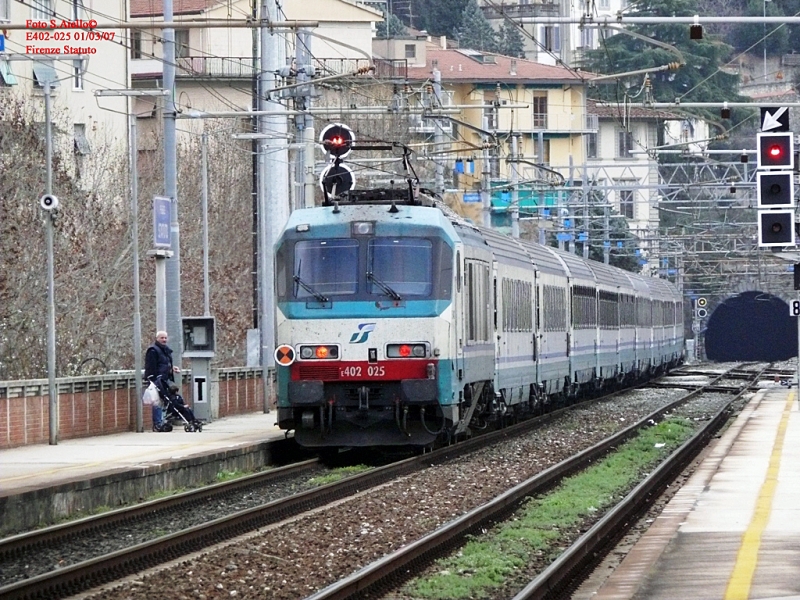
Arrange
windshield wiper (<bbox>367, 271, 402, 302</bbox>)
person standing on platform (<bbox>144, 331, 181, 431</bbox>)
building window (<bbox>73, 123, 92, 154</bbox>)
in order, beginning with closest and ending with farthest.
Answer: windshield wiper (<bbox>367, 271, 402, 302</bbox>) → person standing on platform (<bbox>144, 331, 181, 431</bbox>) → building window (<bbox>73, 123, 92, 154</bbox>)

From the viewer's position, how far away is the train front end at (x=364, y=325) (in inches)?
856

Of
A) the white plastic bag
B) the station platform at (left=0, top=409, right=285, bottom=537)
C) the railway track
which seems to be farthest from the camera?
the white plastic bag

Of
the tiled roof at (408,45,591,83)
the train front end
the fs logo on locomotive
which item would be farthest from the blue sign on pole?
the tiled roof at (408,45,591,83)

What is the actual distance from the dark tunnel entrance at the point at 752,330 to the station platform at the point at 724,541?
6048cm

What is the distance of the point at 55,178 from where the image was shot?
37656 millimetres

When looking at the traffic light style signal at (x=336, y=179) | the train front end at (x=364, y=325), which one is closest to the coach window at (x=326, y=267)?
the train front end at (x=364, y=325)

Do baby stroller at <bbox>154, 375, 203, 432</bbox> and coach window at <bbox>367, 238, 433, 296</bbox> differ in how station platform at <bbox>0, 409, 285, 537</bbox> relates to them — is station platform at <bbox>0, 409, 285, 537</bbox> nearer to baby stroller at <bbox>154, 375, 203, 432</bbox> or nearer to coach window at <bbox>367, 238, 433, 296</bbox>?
baby stroller at <bbox>154, 375, 203, 432</bbox>

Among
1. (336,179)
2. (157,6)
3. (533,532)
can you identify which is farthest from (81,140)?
(533,532)

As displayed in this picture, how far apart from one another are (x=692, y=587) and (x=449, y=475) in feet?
31.7

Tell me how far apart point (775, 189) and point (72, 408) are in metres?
10.1

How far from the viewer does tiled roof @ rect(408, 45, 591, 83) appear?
90.0m

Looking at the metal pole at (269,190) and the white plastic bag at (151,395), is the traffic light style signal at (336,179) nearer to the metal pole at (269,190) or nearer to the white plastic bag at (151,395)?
the metal pole at (269,190)

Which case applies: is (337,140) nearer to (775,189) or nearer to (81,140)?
(775,189)

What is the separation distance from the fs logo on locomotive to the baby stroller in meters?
5.63
